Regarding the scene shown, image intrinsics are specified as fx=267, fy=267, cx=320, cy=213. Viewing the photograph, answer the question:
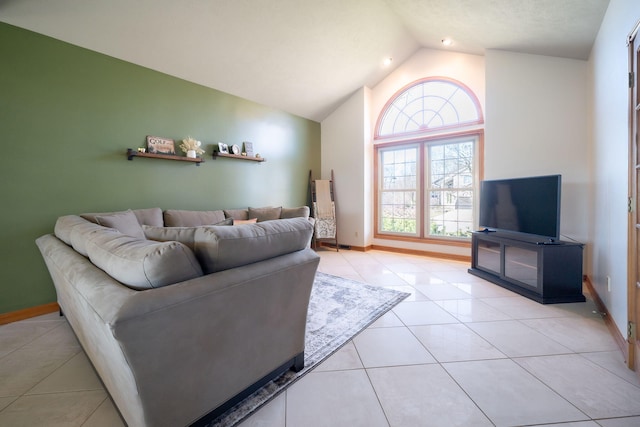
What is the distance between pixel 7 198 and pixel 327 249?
4.38 meters

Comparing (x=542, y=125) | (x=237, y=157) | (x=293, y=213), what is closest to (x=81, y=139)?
(x=237, y=157)

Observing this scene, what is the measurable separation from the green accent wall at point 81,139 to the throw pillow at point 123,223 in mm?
539

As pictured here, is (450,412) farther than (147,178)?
No

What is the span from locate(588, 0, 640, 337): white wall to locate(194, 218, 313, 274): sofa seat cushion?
7.58ft

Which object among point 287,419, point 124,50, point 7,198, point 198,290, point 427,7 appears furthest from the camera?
point 427,7

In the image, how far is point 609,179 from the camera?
2.26 m

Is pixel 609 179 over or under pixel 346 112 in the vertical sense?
under

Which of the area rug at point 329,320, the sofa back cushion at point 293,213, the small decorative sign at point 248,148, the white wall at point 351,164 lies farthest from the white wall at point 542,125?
the small decorative sign at point 248,148

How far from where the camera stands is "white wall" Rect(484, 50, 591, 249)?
3.17 metres

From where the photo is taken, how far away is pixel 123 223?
8.54 ft

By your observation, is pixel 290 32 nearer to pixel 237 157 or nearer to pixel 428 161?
pixel 237 157

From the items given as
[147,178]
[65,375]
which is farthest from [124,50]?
[65,375]

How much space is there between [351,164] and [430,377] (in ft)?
13.7

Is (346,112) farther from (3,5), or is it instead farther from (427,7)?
(3,5)
